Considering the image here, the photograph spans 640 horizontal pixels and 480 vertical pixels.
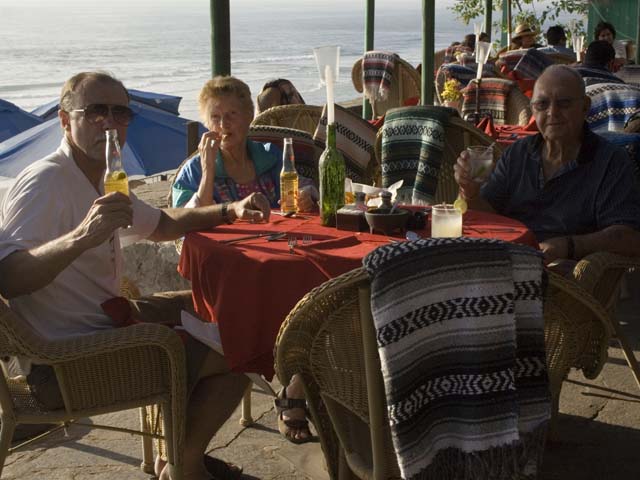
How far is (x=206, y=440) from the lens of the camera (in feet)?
10.6

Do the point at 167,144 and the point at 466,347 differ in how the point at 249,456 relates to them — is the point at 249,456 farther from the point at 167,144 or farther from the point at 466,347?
the point at 167,144

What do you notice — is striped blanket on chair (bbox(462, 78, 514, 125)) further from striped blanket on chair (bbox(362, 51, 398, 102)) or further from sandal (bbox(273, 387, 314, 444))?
sandal (bbox(273, 387, 314, 444))

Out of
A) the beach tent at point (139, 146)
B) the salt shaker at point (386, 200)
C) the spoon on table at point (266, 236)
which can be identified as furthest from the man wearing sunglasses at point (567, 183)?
the beach tent at point (139, 146)

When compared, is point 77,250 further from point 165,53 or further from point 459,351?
point 165,53

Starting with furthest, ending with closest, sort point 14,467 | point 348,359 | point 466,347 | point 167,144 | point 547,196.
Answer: point 167,144 → point 547,196 → point 14,467 → point 348,359 → point 466,347

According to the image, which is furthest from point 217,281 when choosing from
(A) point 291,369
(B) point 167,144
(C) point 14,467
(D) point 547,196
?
(B) point 167,144

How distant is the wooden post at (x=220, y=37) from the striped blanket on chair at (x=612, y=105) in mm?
2319

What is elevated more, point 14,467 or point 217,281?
point 217,281

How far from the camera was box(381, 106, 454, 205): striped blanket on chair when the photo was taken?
4898 mm

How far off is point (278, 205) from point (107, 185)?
134 centimetres

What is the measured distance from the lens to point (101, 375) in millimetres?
2885

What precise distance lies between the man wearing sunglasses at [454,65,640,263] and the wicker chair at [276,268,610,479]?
1199mm

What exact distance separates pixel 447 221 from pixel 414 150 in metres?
1.90

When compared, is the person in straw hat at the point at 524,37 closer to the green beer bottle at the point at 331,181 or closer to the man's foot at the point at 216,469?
the green beer bottle at the point at 331,181
